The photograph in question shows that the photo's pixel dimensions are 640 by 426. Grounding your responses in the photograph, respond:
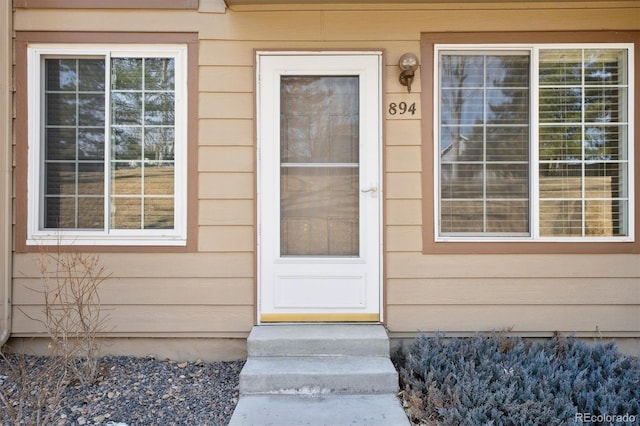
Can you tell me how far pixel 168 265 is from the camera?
3.02m

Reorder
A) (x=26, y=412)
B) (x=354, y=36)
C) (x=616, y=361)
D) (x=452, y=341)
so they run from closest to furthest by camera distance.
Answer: (x=26, y=412)
(x=616, y=361)
(x=452, y=341)
(x=354, y=36)

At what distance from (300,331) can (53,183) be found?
2078 millimetres

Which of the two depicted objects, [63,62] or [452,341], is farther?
[63,62]

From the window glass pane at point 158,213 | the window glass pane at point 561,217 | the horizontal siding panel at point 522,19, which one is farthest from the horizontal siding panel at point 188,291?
the window glass pane at point 561,217

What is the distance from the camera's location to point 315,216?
3.08 metres

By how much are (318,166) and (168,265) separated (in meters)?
1.29

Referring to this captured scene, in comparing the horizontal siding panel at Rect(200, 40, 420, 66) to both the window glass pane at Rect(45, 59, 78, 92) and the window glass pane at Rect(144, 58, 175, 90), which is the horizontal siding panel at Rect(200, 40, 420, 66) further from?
the window glass pane at Rect(45, 59, 78, 92)

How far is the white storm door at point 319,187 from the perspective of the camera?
3.02 m

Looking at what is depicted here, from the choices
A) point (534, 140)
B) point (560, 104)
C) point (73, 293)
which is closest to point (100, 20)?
point (73, 293)

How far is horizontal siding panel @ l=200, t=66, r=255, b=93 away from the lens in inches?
118

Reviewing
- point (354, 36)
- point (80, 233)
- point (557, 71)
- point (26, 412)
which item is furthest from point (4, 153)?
point (557, 71)

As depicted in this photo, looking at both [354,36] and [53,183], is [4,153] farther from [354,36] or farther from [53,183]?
[354,36]

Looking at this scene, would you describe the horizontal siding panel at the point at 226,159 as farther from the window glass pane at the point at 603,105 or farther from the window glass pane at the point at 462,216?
the window glass pane at the point at 603,105

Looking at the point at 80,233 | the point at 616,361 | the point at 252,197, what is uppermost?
the point at 252,197
